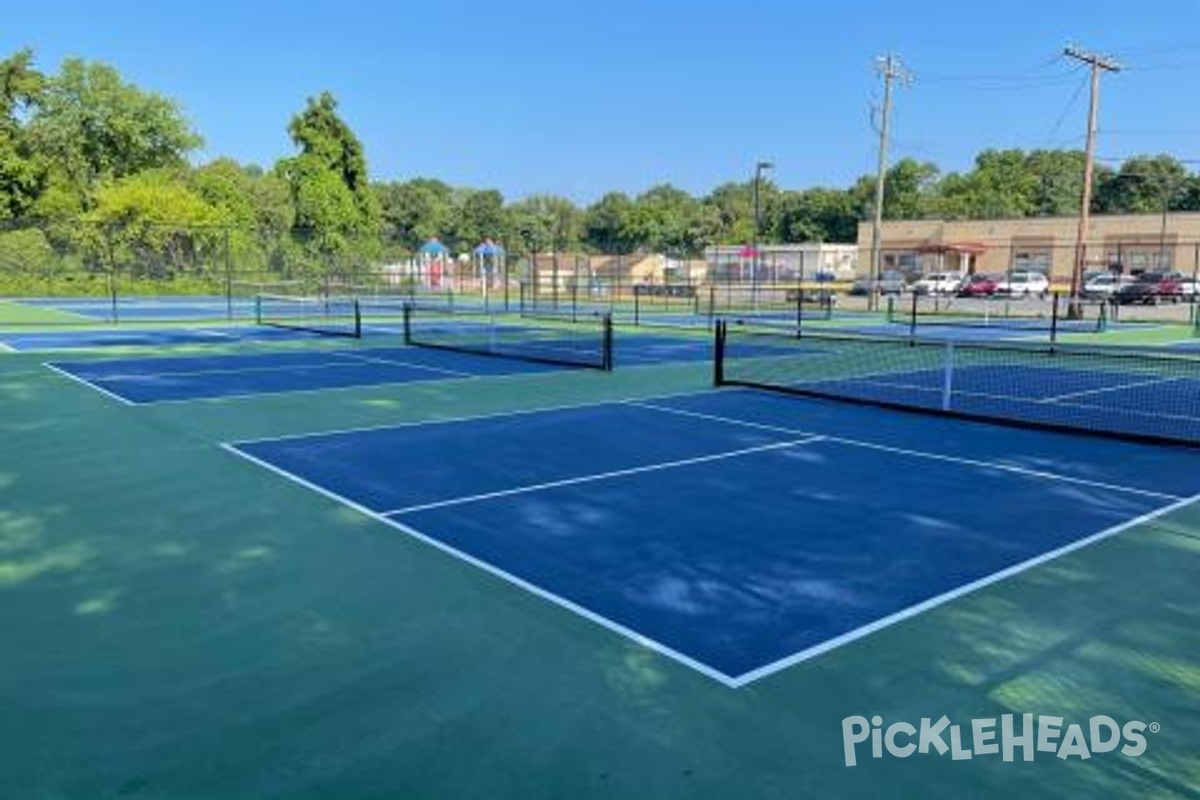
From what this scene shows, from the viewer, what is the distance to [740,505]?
7.26 m

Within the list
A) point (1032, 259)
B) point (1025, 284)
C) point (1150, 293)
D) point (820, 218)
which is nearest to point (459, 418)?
point (1150, 293)

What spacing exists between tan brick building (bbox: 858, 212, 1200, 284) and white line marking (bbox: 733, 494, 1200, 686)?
5173 centimetres

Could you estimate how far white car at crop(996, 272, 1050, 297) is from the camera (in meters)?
47.6

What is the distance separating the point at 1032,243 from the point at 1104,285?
83.6 ft

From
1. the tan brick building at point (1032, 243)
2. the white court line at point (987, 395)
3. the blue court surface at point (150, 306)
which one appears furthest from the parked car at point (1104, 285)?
the blue court surface at point (150, 306)

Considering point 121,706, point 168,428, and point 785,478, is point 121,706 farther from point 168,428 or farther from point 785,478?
point 168,428

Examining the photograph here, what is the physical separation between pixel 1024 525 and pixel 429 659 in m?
4.42

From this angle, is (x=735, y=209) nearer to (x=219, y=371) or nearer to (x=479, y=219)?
(x=479, y=219)

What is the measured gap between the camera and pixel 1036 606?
5191 mm

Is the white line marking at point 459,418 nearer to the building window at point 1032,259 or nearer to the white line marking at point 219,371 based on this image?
the white line marking at point 219,371

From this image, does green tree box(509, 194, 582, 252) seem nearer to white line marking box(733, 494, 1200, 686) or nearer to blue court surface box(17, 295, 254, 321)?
blue court surface box(17, 295, 254, 321)

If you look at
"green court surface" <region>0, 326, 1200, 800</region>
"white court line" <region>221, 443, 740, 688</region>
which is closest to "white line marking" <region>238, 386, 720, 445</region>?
"white court line" <region>221, 443, 740, 688</region>

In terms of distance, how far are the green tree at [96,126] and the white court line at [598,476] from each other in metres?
55.4

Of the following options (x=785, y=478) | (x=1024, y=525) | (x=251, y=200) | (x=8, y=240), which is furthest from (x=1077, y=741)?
(x=251, y=200)
